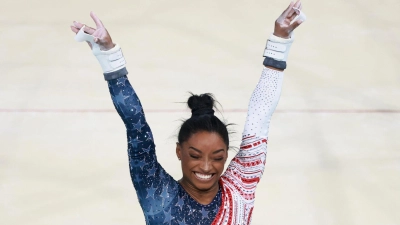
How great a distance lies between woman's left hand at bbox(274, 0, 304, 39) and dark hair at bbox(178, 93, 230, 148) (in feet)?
1.21

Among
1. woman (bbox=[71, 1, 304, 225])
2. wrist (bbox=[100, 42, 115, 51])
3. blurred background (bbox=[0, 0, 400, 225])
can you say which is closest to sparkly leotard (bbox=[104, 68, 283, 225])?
woman (bbox=[71, 1, 304, 225])

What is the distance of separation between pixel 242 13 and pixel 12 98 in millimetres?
2529

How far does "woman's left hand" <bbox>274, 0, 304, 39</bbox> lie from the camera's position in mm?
2777

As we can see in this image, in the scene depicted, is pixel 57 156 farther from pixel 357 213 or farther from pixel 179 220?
pixel 179 220

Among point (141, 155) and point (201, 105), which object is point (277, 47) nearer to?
point (201, 105)

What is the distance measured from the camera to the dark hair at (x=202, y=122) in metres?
2.67

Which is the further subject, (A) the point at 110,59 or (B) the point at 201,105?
(B) the point at 201,105

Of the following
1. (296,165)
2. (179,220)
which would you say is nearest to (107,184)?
(296,165)

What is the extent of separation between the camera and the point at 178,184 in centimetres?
271

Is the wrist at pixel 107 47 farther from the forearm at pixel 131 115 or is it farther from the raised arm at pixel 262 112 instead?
the raised arm at pixel 262 112

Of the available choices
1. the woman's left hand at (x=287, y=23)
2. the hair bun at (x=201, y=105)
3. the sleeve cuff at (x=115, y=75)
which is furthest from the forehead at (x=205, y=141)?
the woman's left hand at (x=287, y=23)

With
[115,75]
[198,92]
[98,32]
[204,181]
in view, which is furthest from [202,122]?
[198,92]

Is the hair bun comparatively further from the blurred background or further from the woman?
the blurred background

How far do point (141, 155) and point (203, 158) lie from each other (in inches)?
8.8
